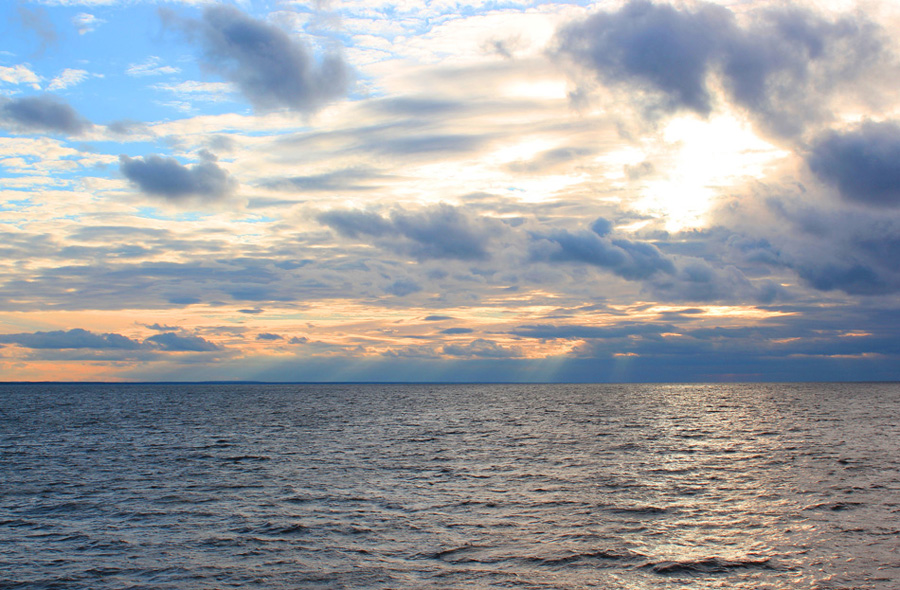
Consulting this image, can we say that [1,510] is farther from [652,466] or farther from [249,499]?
[652,466]

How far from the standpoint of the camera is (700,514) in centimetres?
3002

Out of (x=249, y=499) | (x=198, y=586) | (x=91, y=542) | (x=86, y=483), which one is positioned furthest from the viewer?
(x=86, y=483)

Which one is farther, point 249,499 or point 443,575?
point 249,499

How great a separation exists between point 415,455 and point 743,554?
1282 inches

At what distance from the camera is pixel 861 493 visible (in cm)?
3403

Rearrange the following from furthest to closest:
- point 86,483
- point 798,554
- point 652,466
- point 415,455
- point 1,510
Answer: point 415,455 < point 652,466 < point 86,483 < point 1,510 < point 798,554

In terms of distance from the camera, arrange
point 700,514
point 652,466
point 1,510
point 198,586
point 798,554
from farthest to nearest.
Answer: point 652,466
point 1,510
point 700,514
point 798,554
point 198,586

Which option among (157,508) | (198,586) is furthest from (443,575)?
(157,508)

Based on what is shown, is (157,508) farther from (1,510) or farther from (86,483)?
(86,483)

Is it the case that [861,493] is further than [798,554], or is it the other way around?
[861,493]

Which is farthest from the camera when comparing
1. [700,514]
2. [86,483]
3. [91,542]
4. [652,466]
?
[652,466]

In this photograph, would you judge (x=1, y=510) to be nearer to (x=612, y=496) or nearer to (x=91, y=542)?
(x=91, y=542)

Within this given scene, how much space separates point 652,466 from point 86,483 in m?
37.6

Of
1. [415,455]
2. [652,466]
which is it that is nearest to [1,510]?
[415,455]
